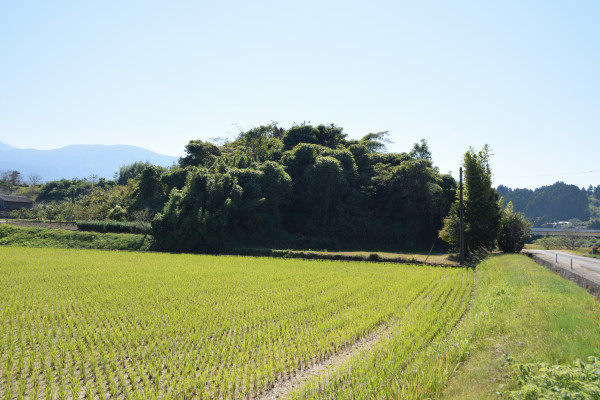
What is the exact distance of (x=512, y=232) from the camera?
23312mm

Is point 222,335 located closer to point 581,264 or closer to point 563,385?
point 563,385

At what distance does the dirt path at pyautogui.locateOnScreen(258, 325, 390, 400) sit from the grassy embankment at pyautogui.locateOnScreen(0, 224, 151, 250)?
25303 millimetres

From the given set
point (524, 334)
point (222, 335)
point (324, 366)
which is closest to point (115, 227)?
point (222, 335)

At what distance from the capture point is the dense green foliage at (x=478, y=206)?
920 inches

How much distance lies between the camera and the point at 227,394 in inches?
219

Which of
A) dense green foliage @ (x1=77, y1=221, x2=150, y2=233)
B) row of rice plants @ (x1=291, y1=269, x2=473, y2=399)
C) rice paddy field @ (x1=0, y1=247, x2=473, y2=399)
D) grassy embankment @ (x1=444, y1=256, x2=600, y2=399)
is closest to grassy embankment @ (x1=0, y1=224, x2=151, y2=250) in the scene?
dense green foliage @ (x1=77, y1=221, x2=150, y2=233)

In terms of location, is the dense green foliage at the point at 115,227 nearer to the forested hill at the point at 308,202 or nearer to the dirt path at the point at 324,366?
the forested hill at the point at 308,202

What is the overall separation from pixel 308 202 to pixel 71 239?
2001cm

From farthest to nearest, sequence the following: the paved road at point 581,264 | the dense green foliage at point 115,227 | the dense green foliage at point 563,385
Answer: the dense green foliage at point 115,227 → the paved road at point 581,264 → the dense green foliage at point 563,385

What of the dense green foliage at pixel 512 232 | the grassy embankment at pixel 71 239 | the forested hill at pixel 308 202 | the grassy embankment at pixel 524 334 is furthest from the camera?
the grassy embankment at pixel 71 239

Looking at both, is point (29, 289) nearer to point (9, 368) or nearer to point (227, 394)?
point (9, 368)

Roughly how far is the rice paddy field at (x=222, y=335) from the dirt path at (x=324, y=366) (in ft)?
0.12

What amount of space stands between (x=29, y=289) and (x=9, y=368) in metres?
8.51

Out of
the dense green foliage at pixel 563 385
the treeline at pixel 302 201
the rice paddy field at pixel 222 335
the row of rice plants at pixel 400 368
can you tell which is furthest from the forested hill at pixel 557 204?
the dense green foliage at pixel 563 385
